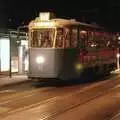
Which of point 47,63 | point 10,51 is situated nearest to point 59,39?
point 47,63

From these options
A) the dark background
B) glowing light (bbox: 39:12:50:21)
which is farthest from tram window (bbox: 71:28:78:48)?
the dark background

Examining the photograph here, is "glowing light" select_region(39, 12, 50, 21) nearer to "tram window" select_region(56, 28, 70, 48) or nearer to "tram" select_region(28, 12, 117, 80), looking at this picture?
"tram" select_region(28, 12, 117, 80)

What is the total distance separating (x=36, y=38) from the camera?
82.0ft

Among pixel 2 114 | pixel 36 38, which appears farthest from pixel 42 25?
pixel 2 114

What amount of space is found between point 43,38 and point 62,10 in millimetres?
34976

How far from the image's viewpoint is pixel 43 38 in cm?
2484

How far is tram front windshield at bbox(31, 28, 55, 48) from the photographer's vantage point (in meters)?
24.8

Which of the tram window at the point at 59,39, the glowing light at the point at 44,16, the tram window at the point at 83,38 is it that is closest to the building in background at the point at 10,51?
the tram window at the point at 83,38

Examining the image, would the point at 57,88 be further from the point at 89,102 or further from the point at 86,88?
the point at 89,102

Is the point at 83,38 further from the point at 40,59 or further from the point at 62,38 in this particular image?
the point at 40,59

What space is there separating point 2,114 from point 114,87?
990 centimetres

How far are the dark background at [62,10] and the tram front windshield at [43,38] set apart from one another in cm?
1565

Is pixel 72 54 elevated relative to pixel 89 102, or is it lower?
elevated

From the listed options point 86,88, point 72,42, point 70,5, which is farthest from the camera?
point 70,5
